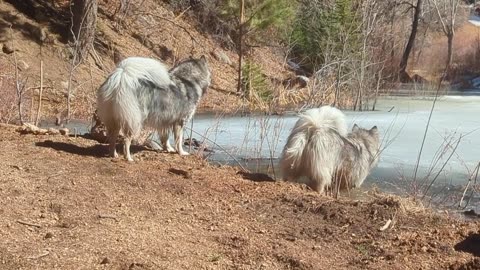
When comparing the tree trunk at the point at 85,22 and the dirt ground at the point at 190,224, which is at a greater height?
the tree trunk at the point at 85,22

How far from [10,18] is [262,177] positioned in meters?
15.0

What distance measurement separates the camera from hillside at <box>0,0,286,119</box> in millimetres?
16562

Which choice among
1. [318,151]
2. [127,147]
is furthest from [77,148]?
[318,151]

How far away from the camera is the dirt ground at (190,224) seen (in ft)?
15.1

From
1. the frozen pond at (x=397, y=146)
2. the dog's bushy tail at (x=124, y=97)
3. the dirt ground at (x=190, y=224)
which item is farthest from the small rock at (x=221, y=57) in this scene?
the dirt ground at (x=190, y=224)

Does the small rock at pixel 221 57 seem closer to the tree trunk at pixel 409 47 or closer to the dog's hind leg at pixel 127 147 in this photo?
the tree trunk at pixel 409 47

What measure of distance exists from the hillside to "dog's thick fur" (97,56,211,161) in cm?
393

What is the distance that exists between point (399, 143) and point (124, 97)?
7729 millimetres

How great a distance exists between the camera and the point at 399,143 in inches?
536

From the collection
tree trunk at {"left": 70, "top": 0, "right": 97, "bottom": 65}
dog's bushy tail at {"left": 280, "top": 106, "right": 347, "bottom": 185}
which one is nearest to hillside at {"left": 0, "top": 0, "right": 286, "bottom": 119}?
tree trunk at {"left": 70, "top": 0, "right": 97, "bottom": 65}

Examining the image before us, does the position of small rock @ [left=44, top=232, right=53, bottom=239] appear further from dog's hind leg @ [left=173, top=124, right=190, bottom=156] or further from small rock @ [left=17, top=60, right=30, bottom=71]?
small rock @ [left=17, top=60, right=30, bottom=71]

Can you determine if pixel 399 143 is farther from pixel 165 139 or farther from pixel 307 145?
pixel 165 139

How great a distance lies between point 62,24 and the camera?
69.1 feet

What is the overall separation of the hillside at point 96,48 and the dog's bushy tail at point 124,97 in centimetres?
436
